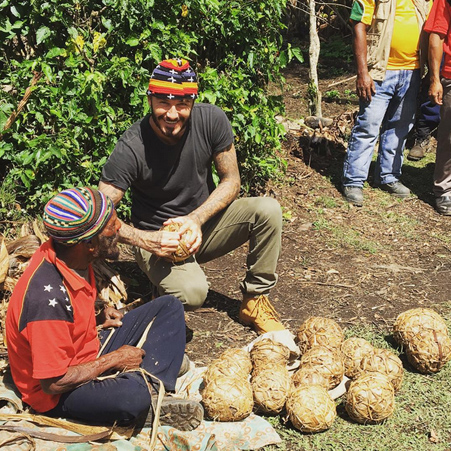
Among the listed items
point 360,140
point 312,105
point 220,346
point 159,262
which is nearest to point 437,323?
point 220,346

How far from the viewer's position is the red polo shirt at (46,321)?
3.06 m

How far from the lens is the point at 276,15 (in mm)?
6469

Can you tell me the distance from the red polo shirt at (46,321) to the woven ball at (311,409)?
1.32 metres

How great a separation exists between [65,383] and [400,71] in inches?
212

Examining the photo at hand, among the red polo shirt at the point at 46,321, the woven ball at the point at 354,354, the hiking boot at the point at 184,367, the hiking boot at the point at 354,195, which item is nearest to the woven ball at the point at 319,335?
the woven ball at the point at 354,354

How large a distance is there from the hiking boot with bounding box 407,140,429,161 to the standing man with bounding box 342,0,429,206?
129 centimetres

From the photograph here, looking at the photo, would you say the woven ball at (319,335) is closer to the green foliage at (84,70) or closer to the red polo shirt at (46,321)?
the red polo shirt at (46,321)

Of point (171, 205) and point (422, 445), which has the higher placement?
point (171, 205)

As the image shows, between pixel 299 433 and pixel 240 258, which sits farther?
pixel 240 258

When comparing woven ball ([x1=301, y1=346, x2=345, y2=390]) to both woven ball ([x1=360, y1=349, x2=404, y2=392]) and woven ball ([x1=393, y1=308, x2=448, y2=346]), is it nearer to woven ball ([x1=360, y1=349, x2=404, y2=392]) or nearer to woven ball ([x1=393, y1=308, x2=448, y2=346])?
woven ball ([x1=360, y1=349, x2=404, y2=392])

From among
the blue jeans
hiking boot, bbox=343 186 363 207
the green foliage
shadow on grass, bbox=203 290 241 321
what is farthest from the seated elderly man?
the blue jeans

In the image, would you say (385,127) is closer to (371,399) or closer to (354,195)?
(354,195)

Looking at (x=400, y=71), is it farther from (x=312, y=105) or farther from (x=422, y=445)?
(x=422, y=445)

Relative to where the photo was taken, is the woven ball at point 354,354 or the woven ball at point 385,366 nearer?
the woven ball at point 385,366
